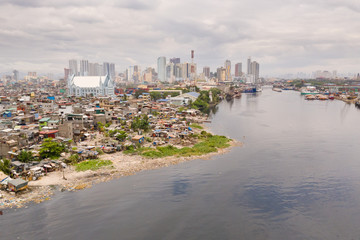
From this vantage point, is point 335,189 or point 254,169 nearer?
point 335,189

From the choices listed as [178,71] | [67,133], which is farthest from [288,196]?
[178,71]

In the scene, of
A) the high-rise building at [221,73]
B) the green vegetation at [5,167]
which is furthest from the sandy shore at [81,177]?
the high-rise building at [221,73]

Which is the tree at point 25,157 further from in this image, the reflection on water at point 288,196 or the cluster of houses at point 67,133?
the reflection on water at point 288,196

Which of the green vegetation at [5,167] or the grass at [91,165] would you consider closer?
the green vegetation at [5,167]

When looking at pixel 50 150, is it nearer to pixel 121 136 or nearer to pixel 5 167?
pixel 5 167

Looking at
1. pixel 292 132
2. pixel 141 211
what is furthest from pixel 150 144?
pixel 292 132

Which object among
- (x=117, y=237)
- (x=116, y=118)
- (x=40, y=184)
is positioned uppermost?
(x=116, y=118)

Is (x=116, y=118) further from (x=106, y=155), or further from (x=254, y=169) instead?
(x=254, y=169)
